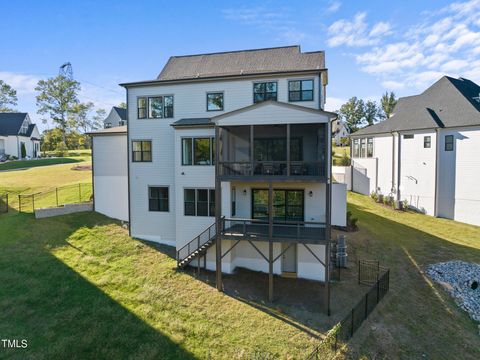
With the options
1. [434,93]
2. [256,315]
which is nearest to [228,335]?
[256,315]

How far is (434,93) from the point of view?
27.6 meters

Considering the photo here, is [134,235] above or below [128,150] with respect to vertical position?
below

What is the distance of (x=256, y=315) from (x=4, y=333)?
30.5 feet

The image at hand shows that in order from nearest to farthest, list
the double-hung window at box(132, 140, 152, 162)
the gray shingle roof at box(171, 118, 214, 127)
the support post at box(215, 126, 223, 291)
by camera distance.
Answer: the support post at box(215, 126, 223, 291), the gray shingle roof at box(171, 118, 214, 127), the double-hung window at box(132, 140, 152, 162)

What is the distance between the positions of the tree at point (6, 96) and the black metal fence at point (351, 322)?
2810 inches

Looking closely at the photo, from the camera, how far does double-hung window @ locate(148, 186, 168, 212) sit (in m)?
17.2

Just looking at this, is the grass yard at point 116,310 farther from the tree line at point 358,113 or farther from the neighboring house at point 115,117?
the tree line at point 358,113

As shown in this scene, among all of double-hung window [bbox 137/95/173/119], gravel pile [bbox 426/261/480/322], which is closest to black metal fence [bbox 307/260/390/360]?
gravel pile [bbox 426/261/480/322]

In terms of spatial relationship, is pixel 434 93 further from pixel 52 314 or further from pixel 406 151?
pixel 52 314

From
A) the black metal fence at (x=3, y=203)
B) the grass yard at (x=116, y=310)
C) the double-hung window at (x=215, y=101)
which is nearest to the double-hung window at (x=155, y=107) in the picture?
the double-hung window at (x=215, y=101)

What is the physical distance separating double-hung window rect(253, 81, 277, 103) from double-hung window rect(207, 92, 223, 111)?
83.2 inches

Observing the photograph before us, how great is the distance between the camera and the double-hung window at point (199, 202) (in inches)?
A: 603

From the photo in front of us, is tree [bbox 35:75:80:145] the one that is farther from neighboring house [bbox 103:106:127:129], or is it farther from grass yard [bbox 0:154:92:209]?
grass yard [bbox 0:154:92:209]

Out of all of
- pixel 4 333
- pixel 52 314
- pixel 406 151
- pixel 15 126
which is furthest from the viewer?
pixel 15 126
